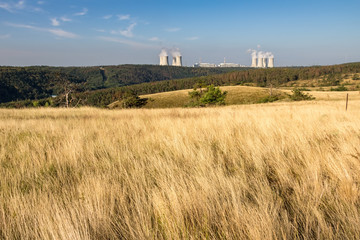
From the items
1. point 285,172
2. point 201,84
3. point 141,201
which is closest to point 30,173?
point 141,201

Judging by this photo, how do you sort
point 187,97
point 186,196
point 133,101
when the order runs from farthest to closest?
point 187,97
point 133,101
point 186,196

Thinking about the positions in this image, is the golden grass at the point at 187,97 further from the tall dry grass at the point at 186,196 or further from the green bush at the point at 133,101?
the tall dry grass at the point at 186,196

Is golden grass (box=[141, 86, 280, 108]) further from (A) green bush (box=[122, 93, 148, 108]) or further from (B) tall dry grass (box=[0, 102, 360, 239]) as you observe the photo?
(B) tall dry grass (box=[0, 102, 360, 239])

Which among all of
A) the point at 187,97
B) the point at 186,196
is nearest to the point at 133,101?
the point at 187,97

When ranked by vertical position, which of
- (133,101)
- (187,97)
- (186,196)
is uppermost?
(186,196)

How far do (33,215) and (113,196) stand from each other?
1.63 ft

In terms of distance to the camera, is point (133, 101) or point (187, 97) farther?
point (187, 97)

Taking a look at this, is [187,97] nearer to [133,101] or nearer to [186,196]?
[133,101]

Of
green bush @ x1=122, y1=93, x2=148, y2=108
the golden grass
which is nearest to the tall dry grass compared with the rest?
the golden grass

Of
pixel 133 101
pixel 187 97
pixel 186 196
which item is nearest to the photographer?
pixel 186 196

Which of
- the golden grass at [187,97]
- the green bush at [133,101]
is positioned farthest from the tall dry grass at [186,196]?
the green bush at [133,101]

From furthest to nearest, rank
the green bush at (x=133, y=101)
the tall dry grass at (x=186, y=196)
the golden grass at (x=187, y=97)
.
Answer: the green bush at (x=133, y=101) → the golden grass at (x=187, y=97) → the tall dry grass at (x=186, y=196)

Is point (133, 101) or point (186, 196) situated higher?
point (186, 196)

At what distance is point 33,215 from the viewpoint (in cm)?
133
